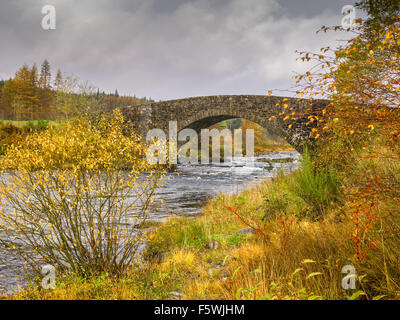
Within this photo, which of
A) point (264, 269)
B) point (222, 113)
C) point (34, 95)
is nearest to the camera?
point (264, 269)

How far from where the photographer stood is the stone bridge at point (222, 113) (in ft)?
53.9

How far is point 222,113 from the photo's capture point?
19094mm

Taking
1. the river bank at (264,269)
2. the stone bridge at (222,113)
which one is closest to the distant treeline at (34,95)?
the stone bridge at (222,113)

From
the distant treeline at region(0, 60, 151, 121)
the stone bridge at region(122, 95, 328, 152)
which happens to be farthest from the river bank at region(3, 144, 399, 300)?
the distant treeline at region(0, 60, 151, 121)

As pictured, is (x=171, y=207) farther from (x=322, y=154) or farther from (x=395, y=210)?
(x=395, y=210)

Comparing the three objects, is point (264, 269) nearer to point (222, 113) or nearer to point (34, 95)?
point (222, 113)

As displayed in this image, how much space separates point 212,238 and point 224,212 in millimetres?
2206

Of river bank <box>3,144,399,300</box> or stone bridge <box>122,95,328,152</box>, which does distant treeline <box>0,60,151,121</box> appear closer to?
stone bridge <box>122,95,328,152</box>

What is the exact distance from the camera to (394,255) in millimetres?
2643

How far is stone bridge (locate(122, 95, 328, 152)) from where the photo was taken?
647 inches

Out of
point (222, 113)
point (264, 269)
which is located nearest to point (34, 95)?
point (222, 113)

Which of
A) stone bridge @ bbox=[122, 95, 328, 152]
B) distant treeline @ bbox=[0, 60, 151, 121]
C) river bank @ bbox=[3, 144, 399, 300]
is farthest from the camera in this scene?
distant treeline @ bbox=[0, 60, 151, 121]

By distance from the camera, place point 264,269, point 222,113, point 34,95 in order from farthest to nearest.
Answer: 1. point 34,95
2. point 222,113
3. point 264,269

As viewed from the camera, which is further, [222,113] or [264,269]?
[222,113]
